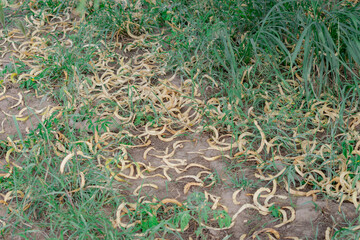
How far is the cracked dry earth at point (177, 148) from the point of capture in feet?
6.99

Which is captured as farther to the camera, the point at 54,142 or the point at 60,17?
the point at 60,17

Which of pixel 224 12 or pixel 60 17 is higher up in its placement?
pixel 224 12

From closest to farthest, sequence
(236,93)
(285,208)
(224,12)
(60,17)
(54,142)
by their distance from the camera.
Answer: (285,208) < (54,142) < (236,93) < (224,12) < (60,17)

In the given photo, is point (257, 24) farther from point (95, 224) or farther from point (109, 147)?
point (95, 224)

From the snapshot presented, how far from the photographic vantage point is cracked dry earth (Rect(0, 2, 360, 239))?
213 cm

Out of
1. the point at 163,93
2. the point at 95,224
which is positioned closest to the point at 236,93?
the point at 163,93

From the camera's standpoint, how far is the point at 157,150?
2592mm

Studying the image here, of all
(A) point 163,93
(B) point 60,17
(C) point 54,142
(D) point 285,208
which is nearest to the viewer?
(D) point 285,208

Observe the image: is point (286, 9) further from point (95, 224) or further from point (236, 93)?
point (95, 224)

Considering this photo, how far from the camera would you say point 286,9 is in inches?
117

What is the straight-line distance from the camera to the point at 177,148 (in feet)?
8.53

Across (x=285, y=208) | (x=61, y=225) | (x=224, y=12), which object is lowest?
(x=61, y=225)

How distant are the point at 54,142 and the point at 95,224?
Answer: 0.70m

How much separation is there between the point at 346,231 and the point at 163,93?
4.82 feet
